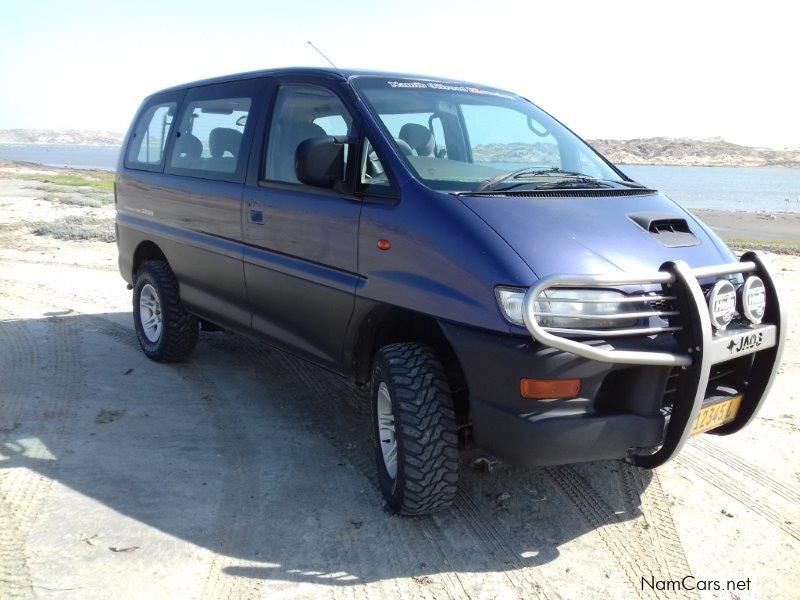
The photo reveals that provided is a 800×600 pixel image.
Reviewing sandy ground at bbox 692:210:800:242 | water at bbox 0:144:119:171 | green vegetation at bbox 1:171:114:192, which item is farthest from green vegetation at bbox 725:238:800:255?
water at bbox 0:144:119:171

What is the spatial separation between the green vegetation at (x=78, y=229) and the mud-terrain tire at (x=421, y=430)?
9323 millimetres

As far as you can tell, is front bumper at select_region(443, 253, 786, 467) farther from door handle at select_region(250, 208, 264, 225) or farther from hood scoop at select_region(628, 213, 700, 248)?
door handle at select_region(250, 208, 264, 225)

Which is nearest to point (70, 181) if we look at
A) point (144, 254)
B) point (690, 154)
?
point (144, 254)

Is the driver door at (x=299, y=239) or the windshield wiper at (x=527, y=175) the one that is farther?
the driver door at (x=299, y=239)

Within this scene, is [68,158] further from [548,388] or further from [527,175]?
[548,388]

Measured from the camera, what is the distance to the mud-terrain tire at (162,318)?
18.3 ft

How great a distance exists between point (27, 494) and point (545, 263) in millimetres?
2765

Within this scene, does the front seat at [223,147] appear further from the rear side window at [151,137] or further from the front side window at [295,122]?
the rear side window at [151,137]

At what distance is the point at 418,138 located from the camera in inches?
159

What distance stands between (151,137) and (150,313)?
142 cm

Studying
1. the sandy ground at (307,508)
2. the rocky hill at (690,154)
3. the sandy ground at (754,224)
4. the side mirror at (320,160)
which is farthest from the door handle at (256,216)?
the rocky hill at (690,154)

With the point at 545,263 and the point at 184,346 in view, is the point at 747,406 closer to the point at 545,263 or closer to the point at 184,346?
the point at 545,263

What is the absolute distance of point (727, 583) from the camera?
313cm

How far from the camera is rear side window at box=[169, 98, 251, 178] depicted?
4805 millimetres
